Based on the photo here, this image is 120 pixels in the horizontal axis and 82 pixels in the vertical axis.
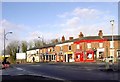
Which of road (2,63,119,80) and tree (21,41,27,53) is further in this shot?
tree (21,41,27,53)

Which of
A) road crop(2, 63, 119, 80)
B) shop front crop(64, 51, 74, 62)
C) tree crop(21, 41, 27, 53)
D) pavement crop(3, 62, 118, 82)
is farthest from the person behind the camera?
tree crop(21, 41, 27, 53)

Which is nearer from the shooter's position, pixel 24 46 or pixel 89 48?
pixel 89 48

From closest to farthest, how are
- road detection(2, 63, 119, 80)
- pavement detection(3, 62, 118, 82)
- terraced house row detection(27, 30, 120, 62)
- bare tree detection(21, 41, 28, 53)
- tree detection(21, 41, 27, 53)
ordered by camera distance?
pavement detection(3, 62, 118, 82), road detection(2, 63, 119, 80), terraced house row detection(27, 30, 120, 62), tree detection(21, 41, 27, 53), bare tree detection(21, 41, 28, 53)

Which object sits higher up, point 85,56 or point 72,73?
point 85,56

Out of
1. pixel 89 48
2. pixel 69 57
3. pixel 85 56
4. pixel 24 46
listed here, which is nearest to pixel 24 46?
pixel 24 46

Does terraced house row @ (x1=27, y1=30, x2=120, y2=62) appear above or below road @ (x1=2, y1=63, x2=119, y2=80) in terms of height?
above

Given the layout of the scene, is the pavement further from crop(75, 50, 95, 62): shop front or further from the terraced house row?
crop(75, 50, 95, 62): shop front

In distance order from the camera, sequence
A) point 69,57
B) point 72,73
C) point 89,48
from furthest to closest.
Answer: point 69,57 → point 89,48 → point 72,73

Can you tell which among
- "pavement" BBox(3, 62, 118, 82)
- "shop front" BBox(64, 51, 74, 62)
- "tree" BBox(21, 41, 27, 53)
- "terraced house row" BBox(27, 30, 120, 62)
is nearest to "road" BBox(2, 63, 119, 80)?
"pavement" BBox(3, 62, 118, 82)

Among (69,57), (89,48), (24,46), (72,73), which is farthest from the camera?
(24,46)

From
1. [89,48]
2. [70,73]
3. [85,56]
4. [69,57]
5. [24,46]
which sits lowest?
[70,73]

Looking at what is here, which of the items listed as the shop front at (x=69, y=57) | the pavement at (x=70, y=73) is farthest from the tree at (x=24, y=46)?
the pavement at (x=70, y=73)

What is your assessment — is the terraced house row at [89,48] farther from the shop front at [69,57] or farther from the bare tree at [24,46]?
the bare tree at [24,46]

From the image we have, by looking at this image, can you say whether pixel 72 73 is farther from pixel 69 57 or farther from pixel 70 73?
pixel 69 57
